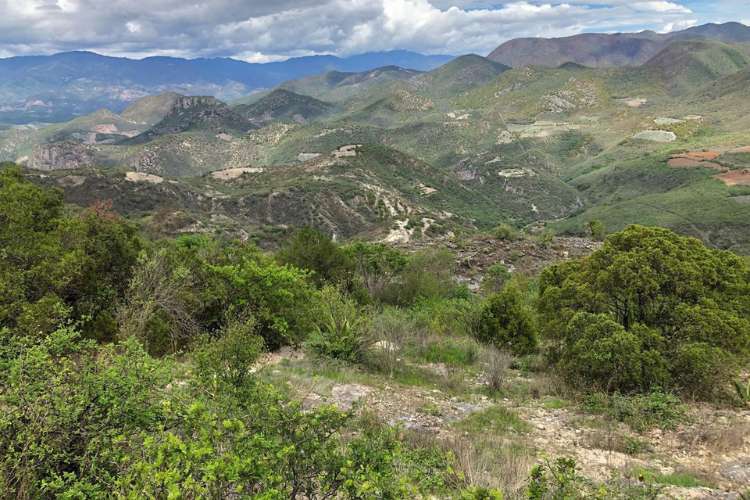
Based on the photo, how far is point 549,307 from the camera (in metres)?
13.5

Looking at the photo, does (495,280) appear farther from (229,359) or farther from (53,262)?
(229,359)

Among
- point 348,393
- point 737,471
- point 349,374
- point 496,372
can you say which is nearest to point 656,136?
point 496,372

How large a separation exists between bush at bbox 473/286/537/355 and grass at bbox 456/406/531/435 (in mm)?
7543

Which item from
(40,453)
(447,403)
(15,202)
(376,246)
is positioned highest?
(15,202)

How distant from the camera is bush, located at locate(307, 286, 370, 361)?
13.2 meters

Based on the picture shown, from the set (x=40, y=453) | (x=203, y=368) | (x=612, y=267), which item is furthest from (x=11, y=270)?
(x=612, y=267)

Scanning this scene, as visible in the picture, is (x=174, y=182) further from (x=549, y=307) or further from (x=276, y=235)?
(x=549, y=307)

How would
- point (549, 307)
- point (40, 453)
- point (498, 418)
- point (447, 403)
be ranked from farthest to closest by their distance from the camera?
point (549, 307)
point (447, 403)
point (498, 418)
point (40, 453)

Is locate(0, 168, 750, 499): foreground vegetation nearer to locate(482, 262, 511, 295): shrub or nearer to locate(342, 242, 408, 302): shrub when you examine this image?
locate(342, 242, 408, 302): shrub

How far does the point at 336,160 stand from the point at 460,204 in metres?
41.6

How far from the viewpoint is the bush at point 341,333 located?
13.2 metres

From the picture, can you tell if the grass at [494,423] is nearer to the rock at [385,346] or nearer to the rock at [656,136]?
the rock at [385,346]

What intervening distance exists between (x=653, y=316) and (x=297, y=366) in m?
9.66

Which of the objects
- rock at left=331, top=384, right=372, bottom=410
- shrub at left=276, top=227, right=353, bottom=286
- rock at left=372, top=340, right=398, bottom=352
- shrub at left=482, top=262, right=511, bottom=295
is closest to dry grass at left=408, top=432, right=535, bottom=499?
rock at left=331, top=384, right=372, bottom=410
